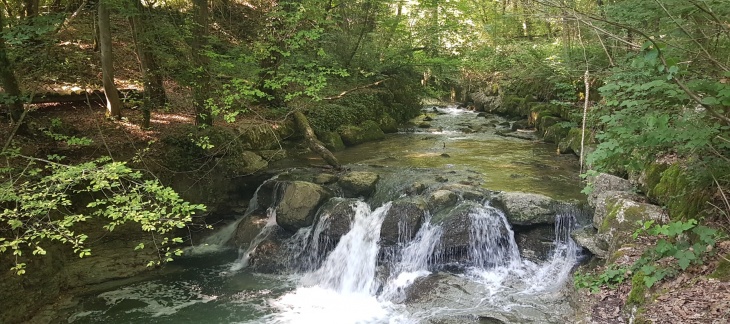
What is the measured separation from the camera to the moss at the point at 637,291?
440cm

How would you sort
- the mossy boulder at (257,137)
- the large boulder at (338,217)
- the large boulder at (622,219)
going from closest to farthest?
1. the large boulder at (622,219)
2. the large boulder at (338,217)
3. the mossy boulder at (257,137)

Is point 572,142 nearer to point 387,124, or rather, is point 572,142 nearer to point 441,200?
point 441,200

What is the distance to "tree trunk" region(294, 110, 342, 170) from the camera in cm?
1045

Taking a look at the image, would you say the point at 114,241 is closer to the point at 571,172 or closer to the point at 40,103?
the point at 40,103

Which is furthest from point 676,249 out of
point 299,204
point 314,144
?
point 314,144

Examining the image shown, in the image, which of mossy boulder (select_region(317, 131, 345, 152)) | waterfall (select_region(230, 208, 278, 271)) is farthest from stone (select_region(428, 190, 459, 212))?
mossy boulder (select_region(317, 131, 345, 152))

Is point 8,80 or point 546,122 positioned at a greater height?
point 8,80

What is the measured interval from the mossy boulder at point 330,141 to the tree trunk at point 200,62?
3.82 m

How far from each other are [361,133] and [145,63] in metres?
6.60

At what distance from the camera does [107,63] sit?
25.9 ft

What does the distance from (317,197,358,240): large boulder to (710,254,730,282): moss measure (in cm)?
561

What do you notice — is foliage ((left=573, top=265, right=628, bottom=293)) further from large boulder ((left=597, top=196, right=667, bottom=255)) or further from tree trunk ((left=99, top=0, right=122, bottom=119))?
tree trunk ((left=99, top=0, right=122, bottom=119))

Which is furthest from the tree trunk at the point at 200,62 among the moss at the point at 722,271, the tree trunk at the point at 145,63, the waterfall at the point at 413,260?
the moss at the point at 722,271

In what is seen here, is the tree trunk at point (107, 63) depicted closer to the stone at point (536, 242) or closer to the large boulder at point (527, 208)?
the large boulder at point (527, 208)
